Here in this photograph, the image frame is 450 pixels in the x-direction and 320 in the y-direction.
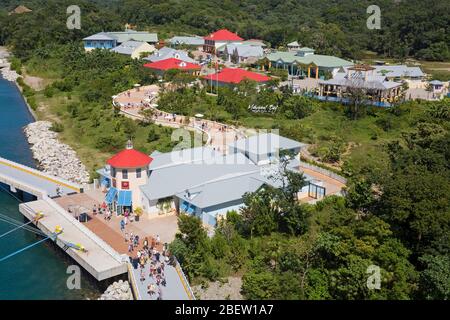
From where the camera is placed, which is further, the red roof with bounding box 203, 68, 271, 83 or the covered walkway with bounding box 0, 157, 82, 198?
the red roof with bounding box 203, 68, 271, 83

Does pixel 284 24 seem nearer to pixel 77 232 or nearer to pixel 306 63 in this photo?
pixel 306 63

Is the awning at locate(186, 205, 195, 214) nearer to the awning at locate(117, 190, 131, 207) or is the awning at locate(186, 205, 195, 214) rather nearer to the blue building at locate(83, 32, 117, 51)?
the awning at locate(117, 190, 131, 207)

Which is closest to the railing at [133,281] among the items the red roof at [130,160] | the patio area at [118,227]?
the patio area at [118,227]

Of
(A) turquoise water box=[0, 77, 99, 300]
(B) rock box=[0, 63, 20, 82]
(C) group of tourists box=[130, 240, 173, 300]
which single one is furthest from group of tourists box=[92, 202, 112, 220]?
(B) rock box=[0, 63, 20, 82]

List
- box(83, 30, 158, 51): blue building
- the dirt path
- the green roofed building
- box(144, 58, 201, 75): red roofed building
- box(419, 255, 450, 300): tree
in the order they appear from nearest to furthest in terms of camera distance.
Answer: box(419, 255, 450, 300): tree < box(144, 58, 201, 75): red roofed building < the green roofed building < the dirt path < box(83, 30, 158, 51): blue building

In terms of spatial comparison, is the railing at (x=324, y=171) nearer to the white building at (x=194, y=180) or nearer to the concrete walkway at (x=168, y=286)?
the white building at (x=194, y=180)

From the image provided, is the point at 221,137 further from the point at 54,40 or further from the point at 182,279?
the point at 54,40
